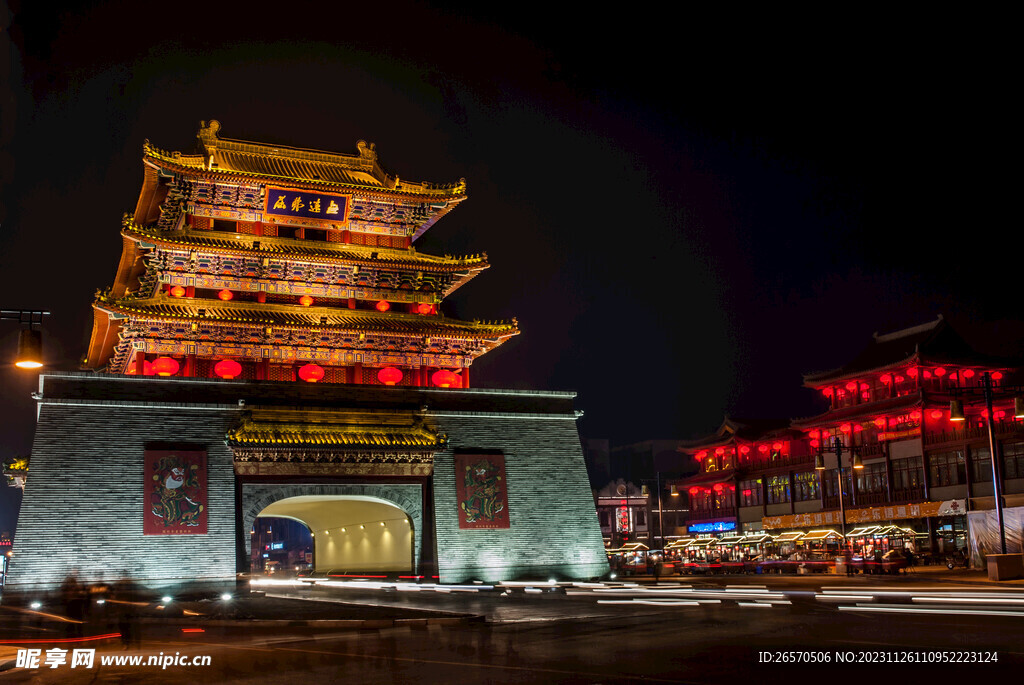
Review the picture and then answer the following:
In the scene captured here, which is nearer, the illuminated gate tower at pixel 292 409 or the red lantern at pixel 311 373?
the illuminated gate tower at pixel 292 409

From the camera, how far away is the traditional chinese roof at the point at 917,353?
47188 mm

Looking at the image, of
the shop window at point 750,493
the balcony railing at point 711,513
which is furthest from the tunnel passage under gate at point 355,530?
the balcony railing at point 711,513

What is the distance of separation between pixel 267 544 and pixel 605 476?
1428 inches

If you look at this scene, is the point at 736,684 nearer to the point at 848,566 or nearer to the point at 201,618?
the point at 201,618

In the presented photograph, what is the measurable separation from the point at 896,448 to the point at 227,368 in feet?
114

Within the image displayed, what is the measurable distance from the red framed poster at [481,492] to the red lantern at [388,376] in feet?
13.6

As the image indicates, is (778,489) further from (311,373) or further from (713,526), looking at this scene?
(311,373)

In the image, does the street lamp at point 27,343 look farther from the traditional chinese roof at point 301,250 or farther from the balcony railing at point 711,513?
the balcony railing at point 711,513

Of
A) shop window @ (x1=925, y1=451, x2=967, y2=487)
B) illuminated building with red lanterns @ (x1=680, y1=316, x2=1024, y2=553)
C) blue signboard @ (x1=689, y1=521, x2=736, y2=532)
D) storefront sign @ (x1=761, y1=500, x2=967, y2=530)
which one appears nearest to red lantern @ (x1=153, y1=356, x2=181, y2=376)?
illuminated building with red lanterns @ (x1=680, y1=316, x2=1024, y2=553)

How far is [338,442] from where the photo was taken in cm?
2838

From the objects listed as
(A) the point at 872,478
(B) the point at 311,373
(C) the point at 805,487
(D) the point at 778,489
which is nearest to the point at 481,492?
(B) the point at 311,373

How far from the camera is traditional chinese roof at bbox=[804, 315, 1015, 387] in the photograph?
155 ft

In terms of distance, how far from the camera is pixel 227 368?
3055 cm

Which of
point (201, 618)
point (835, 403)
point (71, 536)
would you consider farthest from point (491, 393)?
point (835, 403)
